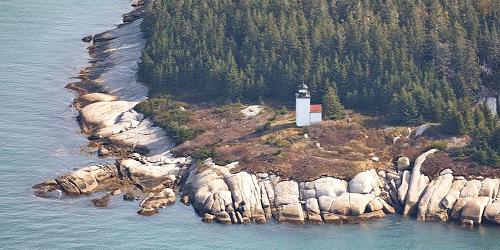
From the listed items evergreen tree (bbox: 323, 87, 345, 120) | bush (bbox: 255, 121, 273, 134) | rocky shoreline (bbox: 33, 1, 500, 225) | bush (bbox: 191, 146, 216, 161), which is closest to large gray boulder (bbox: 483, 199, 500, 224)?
rocky shoreline (bbox: 33, 1, 500, 225)

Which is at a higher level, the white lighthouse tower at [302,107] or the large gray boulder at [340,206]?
the white lighthouse tower at [302,107]

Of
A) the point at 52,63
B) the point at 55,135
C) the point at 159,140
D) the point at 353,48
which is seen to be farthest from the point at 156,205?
the point at 52,63

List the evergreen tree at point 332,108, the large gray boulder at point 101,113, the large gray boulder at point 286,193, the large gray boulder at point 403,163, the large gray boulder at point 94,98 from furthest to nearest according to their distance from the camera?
the large gray boulder at point 94,98, the large gray boulder at point 101,113, the evergreen tree at point 332,108, the large gray boulder at point 403,163, the large gray boulder at point 286,193

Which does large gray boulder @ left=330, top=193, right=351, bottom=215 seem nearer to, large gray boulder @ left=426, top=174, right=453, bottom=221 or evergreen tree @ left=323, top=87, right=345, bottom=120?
large gray boulder @ left=426, top=174, right=453, bottom=221

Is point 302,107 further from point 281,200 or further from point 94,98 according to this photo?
point 94,98

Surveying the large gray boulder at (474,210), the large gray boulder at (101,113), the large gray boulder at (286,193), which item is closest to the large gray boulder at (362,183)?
the large gray boulder at (286,193)

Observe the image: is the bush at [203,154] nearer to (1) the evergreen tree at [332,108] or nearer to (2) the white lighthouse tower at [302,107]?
(2) the white lighthouse tower at [302,107]

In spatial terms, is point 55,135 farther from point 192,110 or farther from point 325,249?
point 325,249
